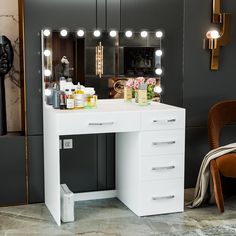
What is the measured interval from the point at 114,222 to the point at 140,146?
586 mm

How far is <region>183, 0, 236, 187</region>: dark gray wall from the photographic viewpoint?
13.9 ft

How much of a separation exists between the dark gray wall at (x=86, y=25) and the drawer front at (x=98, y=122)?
560 millimetres

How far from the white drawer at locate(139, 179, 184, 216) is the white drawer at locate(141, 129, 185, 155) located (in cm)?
23

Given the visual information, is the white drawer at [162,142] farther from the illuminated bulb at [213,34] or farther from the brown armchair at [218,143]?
the illuminated bulb at [213,34]

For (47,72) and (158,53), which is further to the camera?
(158,53)

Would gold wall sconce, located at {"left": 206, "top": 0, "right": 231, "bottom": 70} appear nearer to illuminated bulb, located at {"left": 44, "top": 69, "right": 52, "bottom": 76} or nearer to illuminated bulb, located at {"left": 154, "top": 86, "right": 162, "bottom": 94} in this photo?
illuminated bulb, located at {"left": 154, "top": 86, "right": 162, "bottom": 94}

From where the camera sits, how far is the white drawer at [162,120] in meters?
3.61

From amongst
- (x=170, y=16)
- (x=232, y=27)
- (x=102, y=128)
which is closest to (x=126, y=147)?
(x=102, y=128)

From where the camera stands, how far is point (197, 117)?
436cm

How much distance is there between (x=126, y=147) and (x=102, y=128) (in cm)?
42

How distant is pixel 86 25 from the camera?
156 inches

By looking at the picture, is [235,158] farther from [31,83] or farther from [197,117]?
[31,83]

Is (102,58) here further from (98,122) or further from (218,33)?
(218,33)

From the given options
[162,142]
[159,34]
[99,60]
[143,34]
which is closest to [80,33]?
[99,60]
